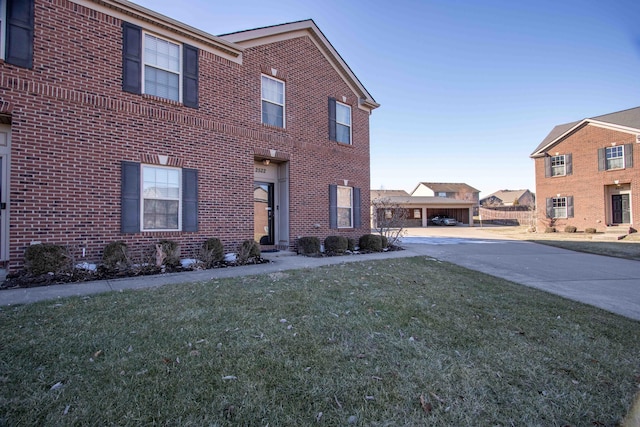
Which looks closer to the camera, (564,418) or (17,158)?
(564,418)

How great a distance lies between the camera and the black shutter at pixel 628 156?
1898 centimetres

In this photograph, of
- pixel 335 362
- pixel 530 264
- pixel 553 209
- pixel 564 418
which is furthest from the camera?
pixel 553 209

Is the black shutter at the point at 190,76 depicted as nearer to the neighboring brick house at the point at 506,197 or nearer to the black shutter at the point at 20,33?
the black shutter at the point at 20,33

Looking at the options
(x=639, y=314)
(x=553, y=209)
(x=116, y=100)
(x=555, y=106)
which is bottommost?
(x=639, y=314)

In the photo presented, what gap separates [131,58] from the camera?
7.38 m

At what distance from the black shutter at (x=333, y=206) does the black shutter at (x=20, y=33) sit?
27.4ft

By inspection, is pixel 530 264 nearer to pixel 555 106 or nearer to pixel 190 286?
pixel 555 106

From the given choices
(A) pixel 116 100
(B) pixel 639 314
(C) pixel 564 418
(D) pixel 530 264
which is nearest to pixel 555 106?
(D) pixel 530 264

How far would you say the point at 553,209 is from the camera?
23.1 meters

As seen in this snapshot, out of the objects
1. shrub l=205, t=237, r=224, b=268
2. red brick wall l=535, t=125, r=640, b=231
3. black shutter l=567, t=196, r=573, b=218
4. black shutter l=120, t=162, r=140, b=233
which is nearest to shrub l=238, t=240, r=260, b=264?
shrub l=205, t=237, r=224, b=268

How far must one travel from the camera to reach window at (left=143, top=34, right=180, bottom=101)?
7707mm

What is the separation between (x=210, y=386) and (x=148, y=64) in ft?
26.4

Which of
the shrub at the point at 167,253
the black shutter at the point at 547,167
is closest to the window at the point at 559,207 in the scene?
the black shutter at the point at 547,167

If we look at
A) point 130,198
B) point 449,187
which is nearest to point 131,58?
point 130,198
